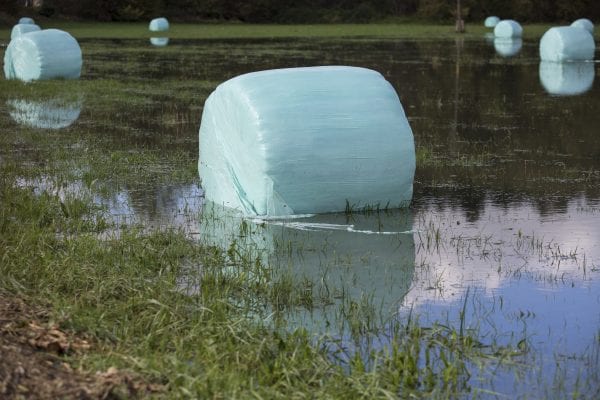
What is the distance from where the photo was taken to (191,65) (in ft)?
85.7

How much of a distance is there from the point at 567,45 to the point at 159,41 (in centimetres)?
1778

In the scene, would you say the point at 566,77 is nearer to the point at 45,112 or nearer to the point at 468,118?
the point at 468,118

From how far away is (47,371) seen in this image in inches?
182

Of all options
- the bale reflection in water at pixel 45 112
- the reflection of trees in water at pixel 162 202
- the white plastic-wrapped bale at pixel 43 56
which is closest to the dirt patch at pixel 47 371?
the reflection of trees in water at pixel 162 202

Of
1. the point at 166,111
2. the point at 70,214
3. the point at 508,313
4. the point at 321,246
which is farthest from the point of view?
the point at 166,111

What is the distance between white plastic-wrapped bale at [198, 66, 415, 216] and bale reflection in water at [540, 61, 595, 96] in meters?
10.8

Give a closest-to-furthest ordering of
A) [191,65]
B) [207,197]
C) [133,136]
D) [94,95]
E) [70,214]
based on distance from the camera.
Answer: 1. [70,214]
2. [207,197]
3. [133,136]
4. [94,95]
5. [191,65]

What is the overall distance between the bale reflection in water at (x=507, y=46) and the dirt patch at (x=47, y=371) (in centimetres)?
2700

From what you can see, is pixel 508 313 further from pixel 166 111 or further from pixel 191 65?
pixel 191 65

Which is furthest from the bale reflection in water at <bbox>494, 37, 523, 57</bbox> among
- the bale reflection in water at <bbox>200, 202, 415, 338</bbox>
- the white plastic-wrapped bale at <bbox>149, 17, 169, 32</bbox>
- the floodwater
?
the bale reflection in water at <bbox>200, 202, 415, 338</bbox>

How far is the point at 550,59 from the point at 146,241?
70.5 feet

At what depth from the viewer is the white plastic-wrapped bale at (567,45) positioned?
2677 cm

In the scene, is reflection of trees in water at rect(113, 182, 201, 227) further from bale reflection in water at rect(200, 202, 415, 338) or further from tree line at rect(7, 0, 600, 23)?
tree line at rect(7, 0, 600, 23)

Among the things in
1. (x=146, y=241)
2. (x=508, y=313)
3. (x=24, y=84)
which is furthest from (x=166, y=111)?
(x=508, y=313)
